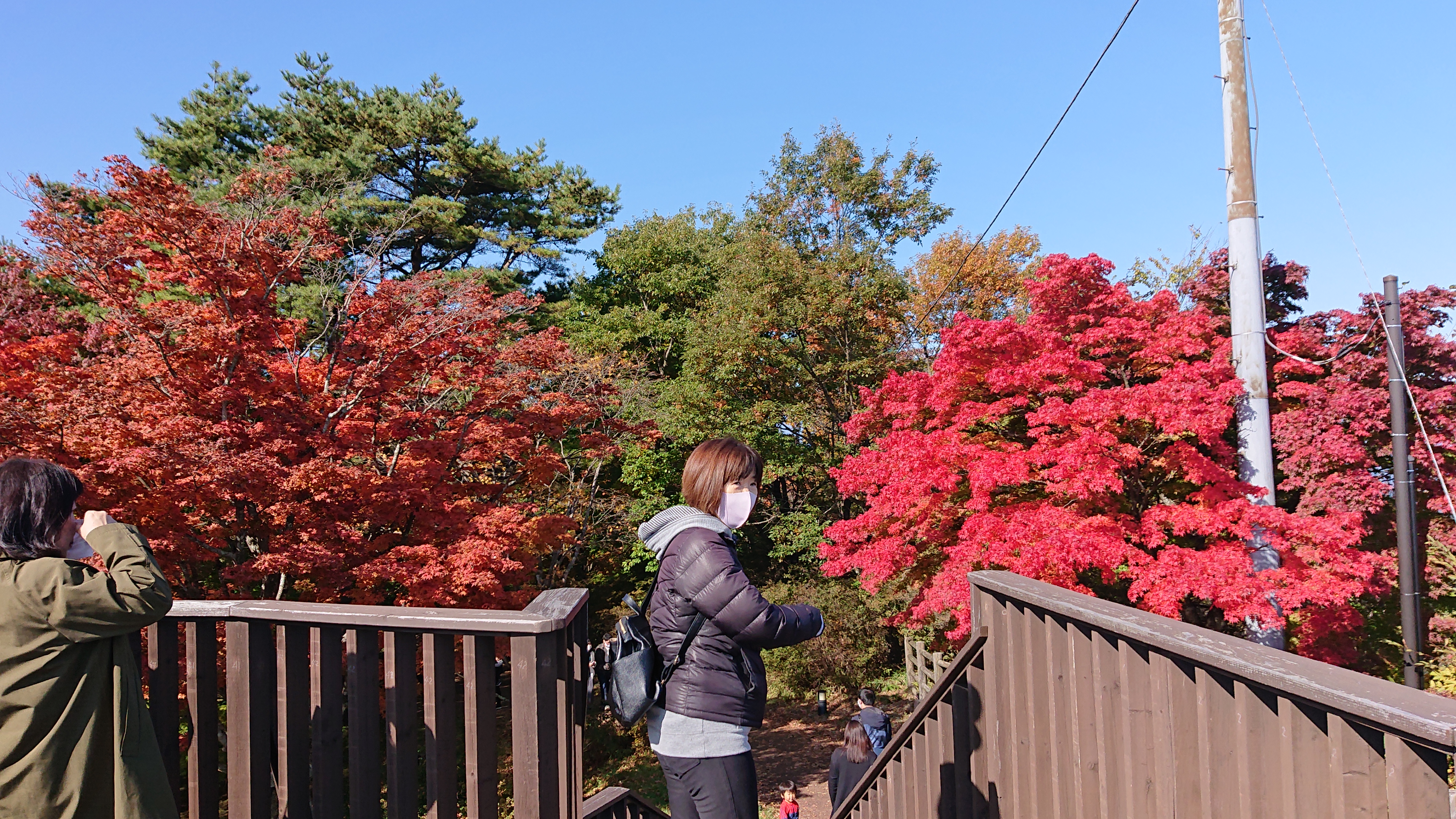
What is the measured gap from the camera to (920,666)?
11.2 m

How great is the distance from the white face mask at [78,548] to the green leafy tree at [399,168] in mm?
12459

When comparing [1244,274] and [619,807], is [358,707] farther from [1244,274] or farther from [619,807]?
[1244,274]

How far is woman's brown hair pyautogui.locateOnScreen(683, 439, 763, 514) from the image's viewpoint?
6.42ft

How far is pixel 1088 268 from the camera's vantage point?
7.77 meters

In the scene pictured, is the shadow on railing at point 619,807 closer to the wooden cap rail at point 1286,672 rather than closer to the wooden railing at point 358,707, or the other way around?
the wooden railing at point 358,707

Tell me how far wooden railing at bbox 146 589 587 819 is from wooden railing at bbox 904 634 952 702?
364 inches

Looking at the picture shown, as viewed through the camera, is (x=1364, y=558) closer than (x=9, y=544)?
No

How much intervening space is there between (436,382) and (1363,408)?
30.7 feet

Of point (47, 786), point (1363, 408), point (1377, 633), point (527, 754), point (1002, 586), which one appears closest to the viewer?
point (47, 786)

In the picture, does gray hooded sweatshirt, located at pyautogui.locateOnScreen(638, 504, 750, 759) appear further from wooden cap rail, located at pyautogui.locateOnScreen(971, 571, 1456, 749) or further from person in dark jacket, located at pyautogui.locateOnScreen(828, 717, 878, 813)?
person in dark jacket, located at pyautogui.locateOnScreen(828, 717, 878, 813)

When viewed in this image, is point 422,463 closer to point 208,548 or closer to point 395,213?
point 208,548

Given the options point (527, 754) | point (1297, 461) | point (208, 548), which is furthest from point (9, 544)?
point (1297, 461)

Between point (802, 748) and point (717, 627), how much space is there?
10.2 m

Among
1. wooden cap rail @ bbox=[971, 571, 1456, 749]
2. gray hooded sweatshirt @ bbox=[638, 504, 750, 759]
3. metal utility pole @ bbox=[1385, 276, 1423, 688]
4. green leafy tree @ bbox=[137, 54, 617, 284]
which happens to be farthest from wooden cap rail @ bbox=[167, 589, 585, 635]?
green leafy tree @ bbox=[137, 54, 617, 284]
